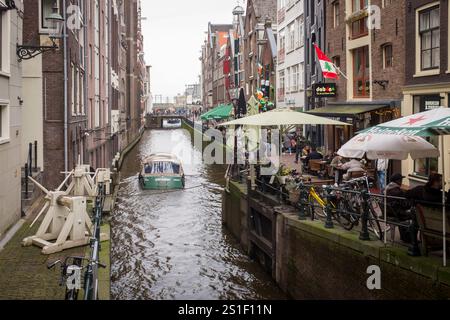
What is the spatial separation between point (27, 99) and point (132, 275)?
966 cm

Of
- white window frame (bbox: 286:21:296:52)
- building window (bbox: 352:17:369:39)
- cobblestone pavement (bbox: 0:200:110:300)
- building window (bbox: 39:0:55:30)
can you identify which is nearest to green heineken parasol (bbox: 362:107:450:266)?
cobblestone pavement (bbox: 0:200:110:300)

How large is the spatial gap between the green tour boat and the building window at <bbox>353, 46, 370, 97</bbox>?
9.95m

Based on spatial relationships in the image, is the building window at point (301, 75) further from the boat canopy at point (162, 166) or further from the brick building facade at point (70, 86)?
the brick building facade at point (70, 86)

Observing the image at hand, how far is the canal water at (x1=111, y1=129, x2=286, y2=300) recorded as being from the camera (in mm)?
14336

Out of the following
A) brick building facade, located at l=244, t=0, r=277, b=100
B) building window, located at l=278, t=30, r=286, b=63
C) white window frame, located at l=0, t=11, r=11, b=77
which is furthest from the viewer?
brick building facade, located at l=244, t=0, r=277, b=100

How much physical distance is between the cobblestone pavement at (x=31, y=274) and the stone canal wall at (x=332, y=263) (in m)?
4.01

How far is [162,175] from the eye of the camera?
29.4 meters

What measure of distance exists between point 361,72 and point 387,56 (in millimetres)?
2687

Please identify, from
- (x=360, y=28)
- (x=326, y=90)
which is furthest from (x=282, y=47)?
(x=360, y=28)

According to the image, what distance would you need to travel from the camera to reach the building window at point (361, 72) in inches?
943

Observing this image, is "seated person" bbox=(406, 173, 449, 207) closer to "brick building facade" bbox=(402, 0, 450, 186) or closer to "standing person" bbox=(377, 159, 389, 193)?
"brick building facade" bbox=(402, 0, 450, 186)

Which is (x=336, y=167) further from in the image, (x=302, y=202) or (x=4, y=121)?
(x=4, y=121)

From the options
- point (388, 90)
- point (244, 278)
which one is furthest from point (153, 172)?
point (244, 278)

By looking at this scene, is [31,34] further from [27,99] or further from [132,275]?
[132,275]
